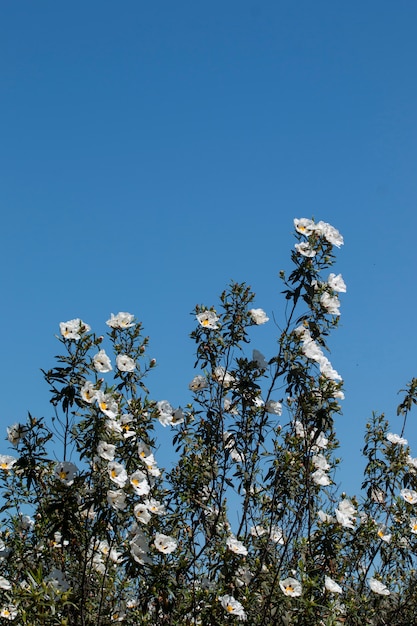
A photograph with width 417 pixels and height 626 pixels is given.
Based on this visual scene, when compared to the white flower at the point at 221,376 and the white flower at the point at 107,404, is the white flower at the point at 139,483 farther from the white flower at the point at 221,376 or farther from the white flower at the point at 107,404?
the white flower at the point at 221,376

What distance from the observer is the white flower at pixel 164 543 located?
15.4 feet

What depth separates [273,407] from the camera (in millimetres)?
5316

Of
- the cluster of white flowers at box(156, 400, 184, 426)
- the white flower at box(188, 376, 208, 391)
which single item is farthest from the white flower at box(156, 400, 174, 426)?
the white flower at box(188, 376, 208, 391)

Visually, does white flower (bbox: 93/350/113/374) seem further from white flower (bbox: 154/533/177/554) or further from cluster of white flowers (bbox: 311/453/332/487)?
cluster of white flowers (bbox: 311/453/332/487)

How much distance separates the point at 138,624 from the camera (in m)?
4.89

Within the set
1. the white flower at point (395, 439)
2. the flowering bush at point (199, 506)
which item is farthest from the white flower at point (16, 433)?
the white flower at point (395, 439)

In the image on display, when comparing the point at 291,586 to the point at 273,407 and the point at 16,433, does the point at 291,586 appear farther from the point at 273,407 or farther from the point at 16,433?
the point at 16,433

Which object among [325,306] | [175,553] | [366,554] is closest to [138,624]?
[175,553]

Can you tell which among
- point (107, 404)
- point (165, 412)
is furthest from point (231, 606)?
point (107, 404)

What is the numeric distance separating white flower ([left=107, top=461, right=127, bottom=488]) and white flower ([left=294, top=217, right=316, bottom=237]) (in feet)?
6.02

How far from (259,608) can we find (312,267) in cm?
210

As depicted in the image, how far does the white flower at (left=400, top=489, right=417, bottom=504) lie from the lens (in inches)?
239

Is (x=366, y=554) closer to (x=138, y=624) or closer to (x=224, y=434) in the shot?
(x=224, y=434)

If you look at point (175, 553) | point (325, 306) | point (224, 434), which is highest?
point (325, 306)
